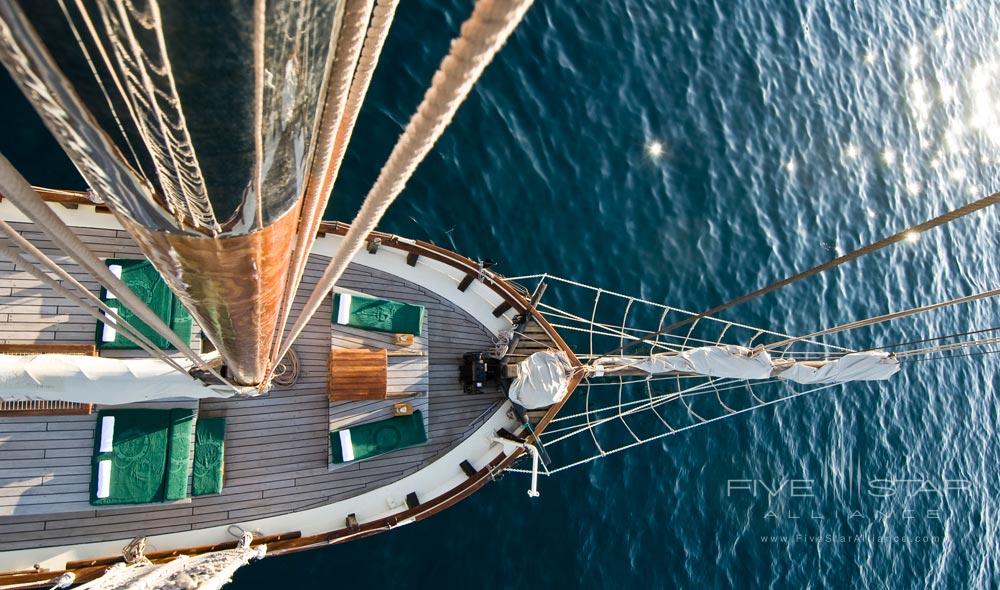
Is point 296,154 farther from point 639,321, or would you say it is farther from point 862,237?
point 862,237

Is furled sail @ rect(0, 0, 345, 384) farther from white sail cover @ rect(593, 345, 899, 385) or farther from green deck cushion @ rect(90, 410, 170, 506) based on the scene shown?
white sail cover @ rect(593, 345, 899, 385)

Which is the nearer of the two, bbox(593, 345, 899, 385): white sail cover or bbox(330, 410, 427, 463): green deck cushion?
bbox(330, 410, 427, 463): green deck cushion

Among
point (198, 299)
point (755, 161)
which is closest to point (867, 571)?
point (755, 161)

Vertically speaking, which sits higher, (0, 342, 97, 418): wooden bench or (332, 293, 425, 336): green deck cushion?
(332, 293, 425, 336): green deck cushion

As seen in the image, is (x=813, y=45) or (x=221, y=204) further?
(x=813, y=45)

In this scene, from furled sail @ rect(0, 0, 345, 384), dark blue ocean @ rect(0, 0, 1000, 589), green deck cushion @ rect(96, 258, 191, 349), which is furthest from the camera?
dark blue ocean @ rect(0, 0, 1000, 589)

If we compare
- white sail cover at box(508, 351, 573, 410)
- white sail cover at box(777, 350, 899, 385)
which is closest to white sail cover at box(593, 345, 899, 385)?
white sail cover at box(777, 350, 899, 385)

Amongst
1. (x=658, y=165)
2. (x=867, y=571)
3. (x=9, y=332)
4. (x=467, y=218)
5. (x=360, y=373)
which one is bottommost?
(x=867, y=571)

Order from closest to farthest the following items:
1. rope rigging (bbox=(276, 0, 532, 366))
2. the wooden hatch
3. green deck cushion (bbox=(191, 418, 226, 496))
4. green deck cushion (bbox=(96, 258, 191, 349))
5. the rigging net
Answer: rope rigging (bbox=(276, 0, 532, 366)) < green deck cushion (bbox=(96, 258, 191, 349)) < green deck cushion (bbox=(191, 418, 226, 496)) < the wooden hatch < the rigging net

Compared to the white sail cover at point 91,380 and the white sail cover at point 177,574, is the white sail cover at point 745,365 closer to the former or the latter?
the white sail cover at point 177,574
